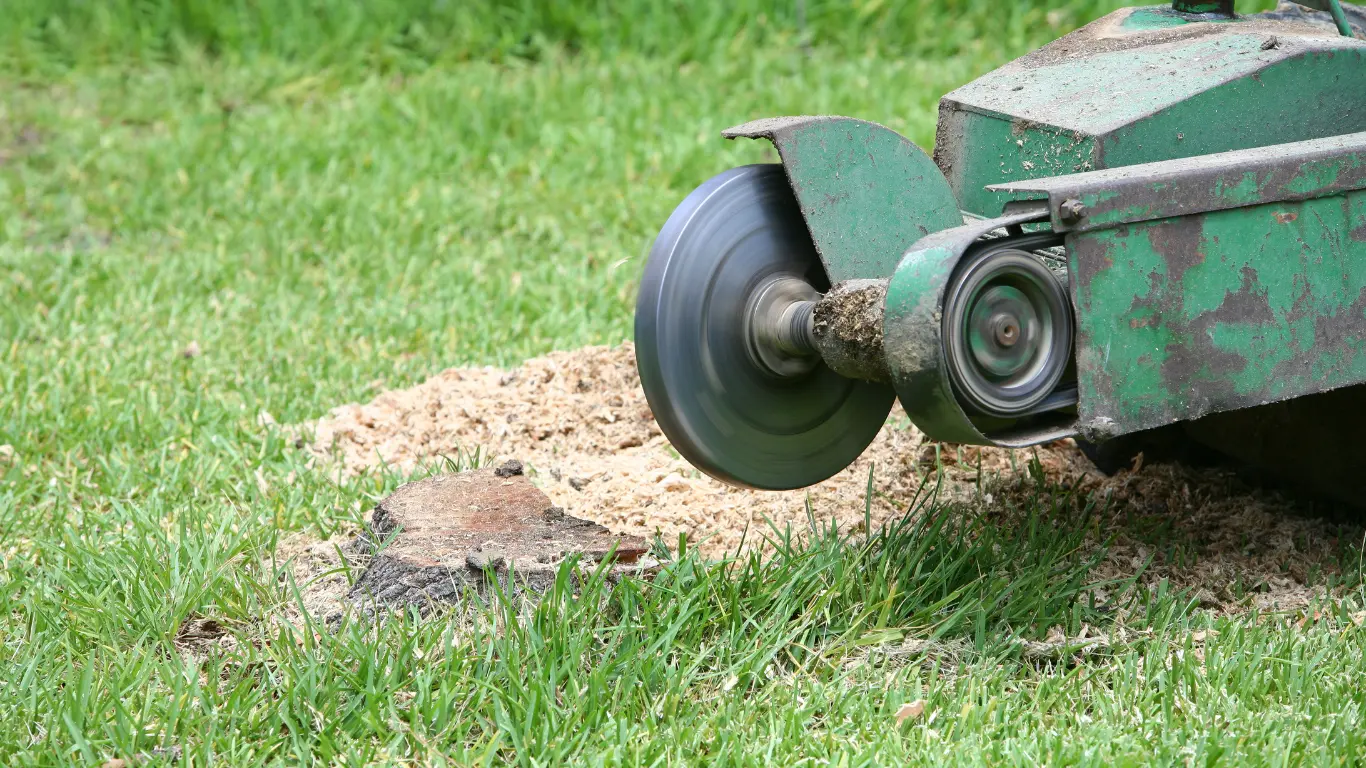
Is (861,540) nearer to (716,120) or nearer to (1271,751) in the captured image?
(1271,751)

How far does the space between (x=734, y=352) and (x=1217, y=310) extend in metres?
0.91

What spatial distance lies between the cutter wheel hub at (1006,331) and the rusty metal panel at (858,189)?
16.9 inches

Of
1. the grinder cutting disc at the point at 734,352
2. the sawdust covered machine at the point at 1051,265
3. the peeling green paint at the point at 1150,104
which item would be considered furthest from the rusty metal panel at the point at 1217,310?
the grinder cutting disc at the point at 734,352

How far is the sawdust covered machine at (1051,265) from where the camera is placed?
2539mm

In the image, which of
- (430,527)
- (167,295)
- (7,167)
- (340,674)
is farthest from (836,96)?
(340,674)

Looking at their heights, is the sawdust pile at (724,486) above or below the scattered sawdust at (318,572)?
below

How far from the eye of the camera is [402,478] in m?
3.69

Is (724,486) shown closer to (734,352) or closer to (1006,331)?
(734,352)

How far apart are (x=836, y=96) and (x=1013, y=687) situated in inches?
184

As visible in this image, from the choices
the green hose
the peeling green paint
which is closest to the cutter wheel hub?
the peeling green paint

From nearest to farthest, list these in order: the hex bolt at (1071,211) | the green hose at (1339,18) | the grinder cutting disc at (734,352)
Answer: the hex bolt at (1071,211)
the grinder cutting disc at (734,352)
the green hose at (1339,18)

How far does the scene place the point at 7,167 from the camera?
6.50 meters

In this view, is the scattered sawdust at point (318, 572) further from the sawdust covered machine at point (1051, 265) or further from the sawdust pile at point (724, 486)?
the sawdust covered machine at point (1051, 265)

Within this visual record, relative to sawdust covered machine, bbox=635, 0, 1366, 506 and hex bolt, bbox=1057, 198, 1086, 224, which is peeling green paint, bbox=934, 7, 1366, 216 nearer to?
sawdust covered machine, bbox=635, 0, 1366, 506
